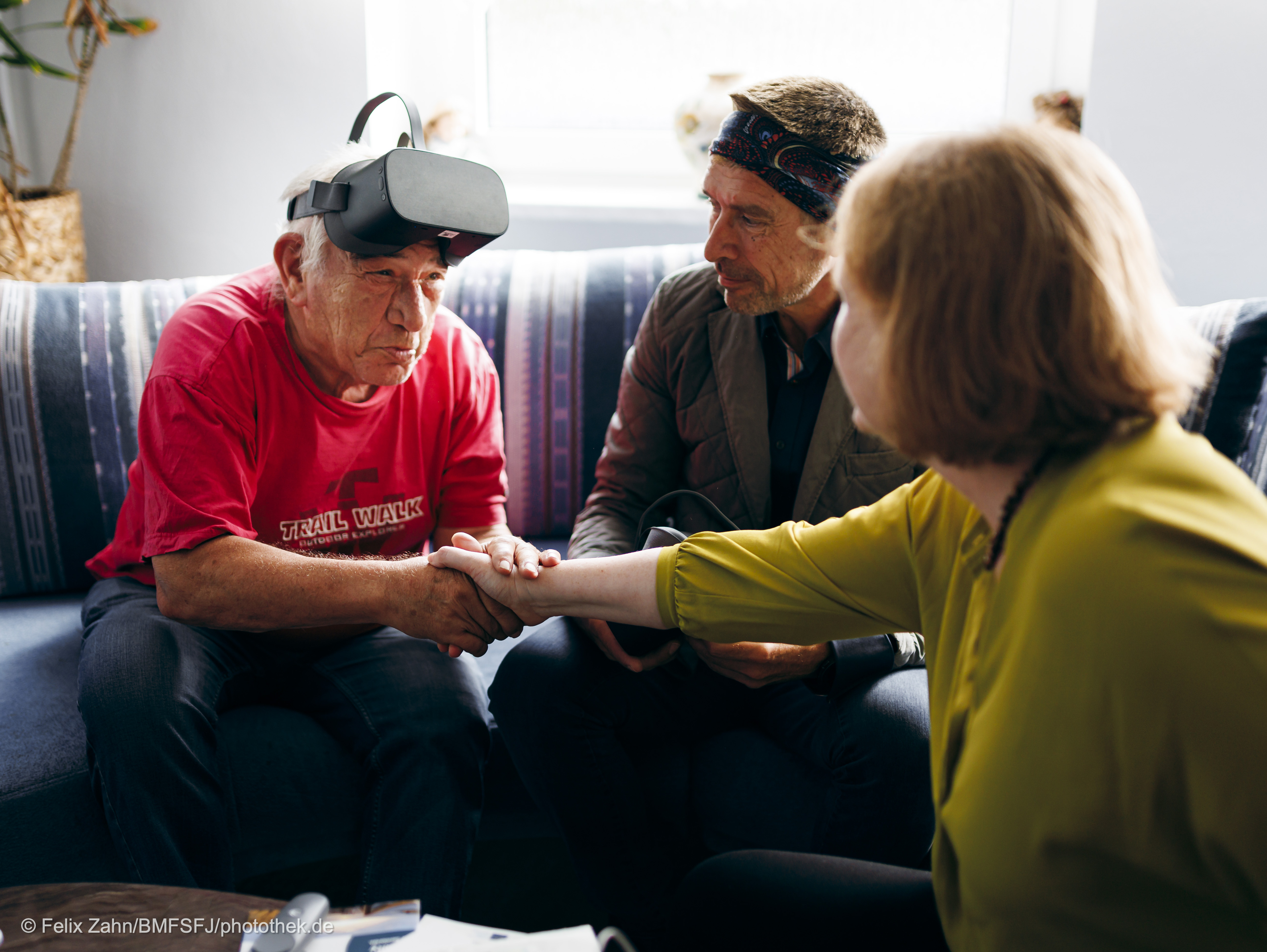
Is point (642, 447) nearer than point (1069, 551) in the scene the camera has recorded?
No

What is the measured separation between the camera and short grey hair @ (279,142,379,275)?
1408 millimetres

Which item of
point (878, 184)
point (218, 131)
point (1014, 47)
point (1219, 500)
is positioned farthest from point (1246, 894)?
point (218, 131)

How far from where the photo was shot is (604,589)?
1.27 meters

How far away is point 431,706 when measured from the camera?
140cm

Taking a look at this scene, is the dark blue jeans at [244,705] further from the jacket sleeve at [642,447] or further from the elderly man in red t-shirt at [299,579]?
the jacket sleeve at [642,447]

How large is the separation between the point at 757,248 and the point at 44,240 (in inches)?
73.3

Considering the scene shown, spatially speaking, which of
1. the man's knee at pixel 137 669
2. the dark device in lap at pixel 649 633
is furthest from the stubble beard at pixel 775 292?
the man's knee at pixel 137 669

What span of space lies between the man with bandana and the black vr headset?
387 millimetres

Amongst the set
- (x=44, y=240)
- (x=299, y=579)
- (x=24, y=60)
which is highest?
(x=24, y=60)

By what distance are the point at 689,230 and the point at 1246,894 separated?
2.19m

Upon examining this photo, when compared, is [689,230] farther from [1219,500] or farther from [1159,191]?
[1219,500]

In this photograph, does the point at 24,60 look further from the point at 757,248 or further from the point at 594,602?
the point at 594,602

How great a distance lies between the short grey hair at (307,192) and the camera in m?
1.41

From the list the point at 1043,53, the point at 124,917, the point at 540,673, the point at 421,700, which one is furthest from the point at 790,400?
the point at 1043,53
